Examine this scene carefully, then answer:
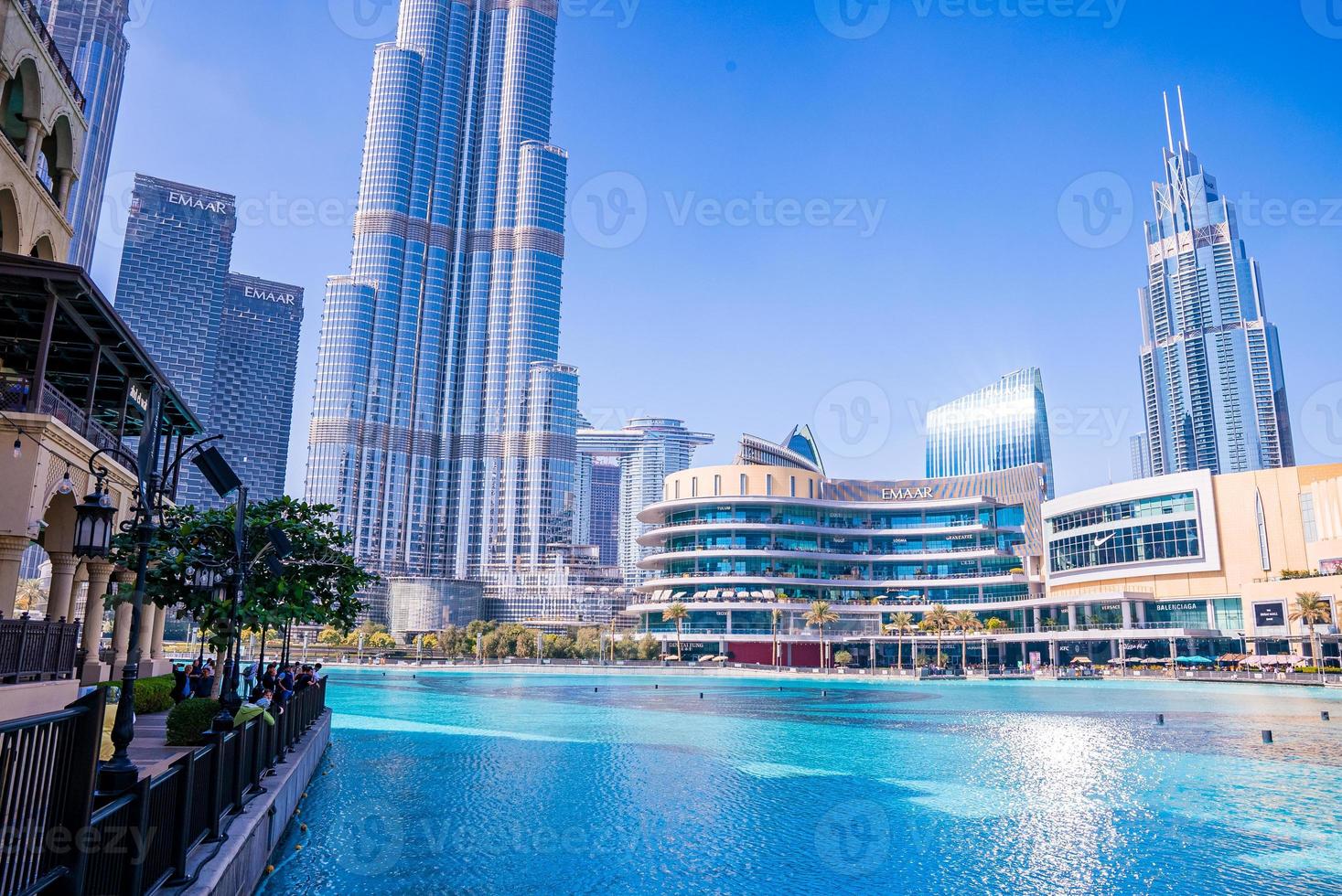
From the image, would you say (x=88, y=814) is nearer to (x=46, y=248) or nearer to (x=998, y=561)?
(x=46, y=248)

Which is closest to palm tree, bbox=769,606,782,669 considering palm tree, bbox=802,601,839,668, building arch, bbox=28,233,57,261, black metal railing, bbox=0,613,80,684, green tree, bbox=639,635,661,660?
palm tree, bbox=802,601,839,668

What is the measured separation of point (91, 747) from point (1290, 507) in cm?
11246

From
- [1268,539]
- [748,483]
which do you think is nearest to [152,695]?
[1268,539]

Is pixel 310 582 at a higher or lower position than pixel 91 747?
higher

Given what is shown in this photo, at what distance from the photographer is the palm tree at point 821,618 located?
115 metres

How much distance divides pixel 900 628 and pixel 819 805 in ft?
318

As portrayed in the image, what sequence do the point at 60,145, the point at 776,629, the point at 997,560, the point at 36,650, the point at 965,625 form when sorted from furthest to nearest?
the point at 997,560
the point at 776,629
the point at 965,625
the point at 60,145
the point at 36,650

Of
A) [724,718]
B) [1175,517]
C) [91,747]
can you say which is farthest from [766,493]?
[91,747]

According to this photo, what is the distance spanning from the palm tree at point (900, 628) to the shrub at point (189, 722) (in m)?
101

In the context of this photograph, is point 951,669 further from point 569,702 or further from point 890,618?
point 569,702

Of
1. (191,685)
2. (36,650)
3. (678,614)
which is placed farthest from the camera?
(678,614)

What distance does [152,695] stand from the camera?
2764 centimetres

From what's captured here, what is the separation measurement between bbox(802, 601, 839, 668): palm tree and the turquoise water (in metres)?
69.3

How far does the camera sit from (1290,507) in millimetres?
94625
